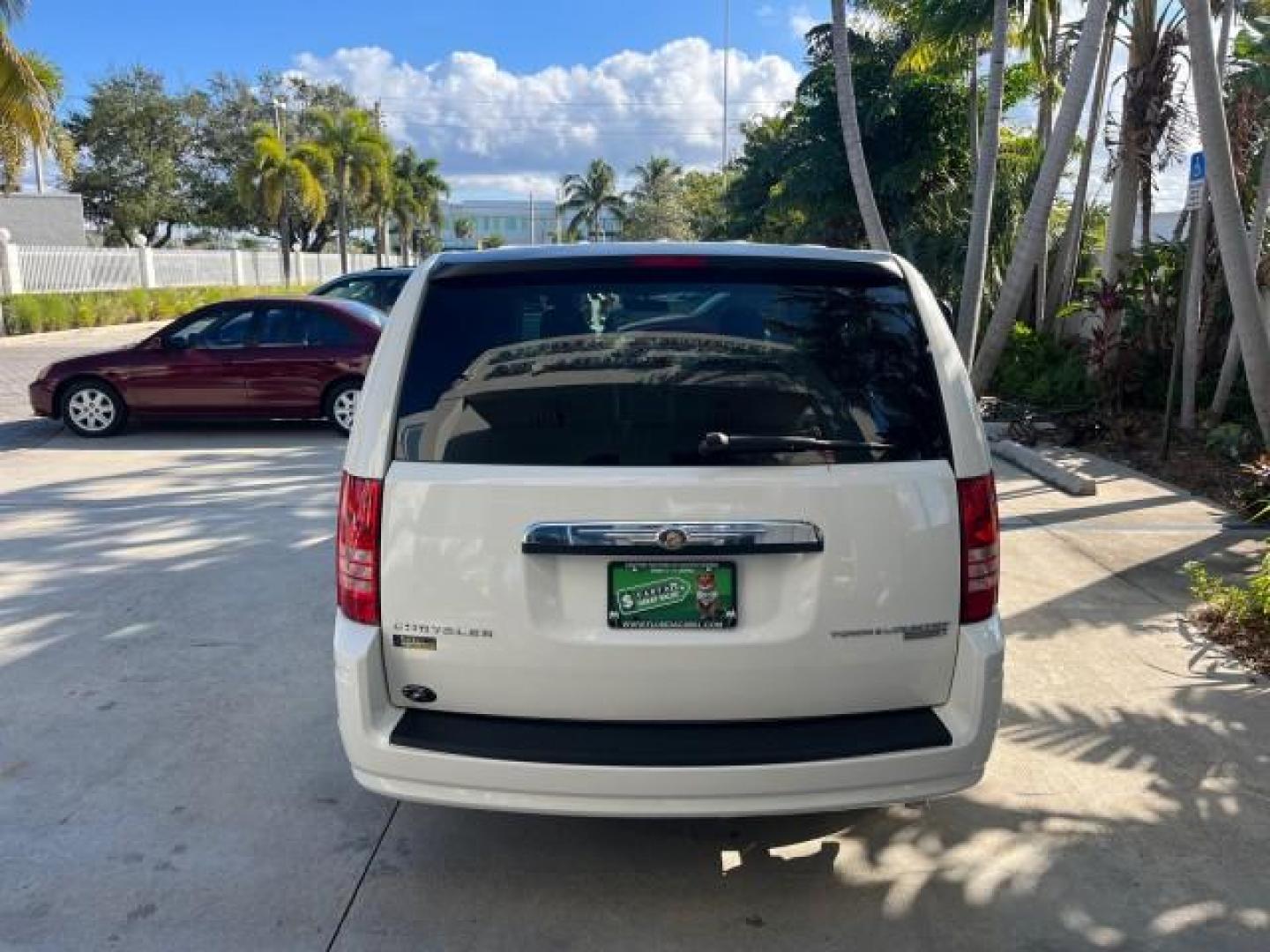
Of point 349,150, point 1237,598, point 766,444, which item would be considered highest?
point 349,150

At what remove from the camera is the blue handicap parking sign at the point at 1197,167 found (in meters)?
8.52

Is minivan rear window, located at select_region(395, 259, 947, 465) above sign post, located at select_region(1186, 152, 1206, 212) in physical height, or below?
below

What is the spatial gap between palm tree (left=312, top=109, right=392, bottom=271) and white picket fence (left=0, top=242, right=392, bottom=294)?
11.0 feet

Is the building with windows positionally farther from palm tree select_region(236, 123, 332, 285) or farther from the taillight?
the taillight

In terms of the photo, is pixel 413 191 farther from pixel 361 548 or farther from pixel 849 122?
pixel 361 548

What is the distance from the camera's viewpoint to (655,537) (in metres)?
2.78

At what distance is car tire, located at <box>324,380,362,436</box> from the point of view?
36.8 feet

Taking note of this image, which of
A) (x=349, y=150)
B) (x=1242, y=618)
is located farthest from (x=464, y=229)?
(x=1242, y=618)

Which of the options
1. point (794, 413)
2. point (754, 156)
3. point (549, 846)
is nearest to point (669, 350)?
point (794, 413)

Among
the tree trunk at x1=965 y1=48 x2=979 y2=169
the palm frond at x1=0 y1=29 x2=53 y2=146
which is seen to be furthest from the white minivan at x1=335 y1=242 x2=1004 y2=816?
the palm frond at x1=0 y1=29 x2=53 y2=146

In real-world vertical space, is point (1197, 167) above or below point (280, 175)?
below

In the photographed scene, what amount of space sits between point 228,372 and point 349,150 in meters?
33.5

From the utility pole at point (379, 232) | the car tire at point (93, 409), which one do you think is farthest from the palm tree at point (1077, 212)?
the utility pole at point (379, 232)

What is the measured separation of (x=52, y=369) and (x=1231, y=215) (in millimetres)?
11137
